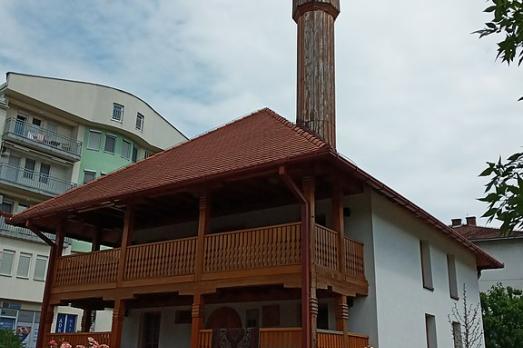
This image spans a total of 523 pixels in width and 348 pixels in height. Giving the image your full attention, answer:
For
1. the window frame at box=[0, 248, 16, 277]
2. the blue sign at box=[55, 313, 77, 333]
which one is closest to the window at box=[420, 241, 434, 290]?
the window frame at box=[0, 248, 16, 277]

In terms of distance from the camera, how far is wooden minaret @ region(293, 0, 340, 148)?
17469mm

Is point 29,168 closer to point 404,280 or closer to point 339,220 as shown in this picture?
point 404,280

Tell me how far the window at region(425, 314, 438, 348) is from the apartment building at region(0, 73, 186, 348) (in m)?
22.2

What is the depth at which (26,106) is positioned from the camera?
36469mm

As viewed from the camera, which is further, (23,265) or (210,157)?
(23,265)

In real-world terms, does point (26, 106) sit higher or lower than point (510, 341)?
higher

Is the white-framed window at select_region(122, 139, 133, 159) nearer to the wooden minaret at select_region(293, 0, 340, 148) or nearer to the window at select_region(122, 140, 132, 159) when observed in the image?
the window at select_region(122, 140, 132, 159)

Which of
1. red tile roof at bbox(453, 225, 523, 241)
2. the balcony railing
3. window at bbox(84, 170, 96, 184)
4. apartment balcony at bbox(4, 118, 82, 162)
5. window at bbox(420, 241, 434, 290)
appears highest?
apartment balcony at bbox(4, 118, 82, 162)

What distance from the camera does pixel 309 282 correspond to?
11.5 m

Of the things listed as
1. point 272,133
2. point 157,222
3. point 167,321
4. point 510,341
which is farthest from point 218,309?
point 510,341

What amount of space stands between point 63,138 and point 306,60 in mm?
25069

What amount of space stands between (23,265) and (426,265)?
2565 cm

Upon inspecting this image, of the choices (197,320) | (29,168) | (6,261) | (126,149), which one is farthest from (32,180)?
(197,320)

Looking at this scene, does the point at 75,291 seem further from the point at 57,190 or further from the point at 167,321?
the point at 57,190
